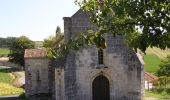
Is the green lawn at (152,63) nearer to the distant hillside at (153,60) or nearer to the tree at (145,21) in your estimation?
the distant hillside at (153,60)

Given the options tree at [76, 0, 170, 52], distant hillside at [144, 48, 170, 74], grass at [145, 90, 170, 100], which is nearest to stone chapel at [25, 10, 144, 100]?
grass at [145, 90, 170, 100]

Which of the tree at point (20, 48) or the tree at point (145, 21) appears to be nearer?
the tree at point (145, 21)

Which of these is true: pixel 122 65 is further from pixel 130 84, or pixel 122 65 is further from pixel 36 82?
pixel 36 82

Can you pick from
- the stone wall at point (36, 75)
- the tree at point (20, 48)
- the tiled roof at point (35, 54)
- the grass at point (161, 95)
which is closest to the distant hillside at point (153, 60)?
the tree at point (20, 48)

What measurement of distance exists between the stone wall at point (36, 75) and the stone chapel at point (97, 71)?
271 inches

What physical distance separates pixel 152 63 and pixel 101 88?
45.4m

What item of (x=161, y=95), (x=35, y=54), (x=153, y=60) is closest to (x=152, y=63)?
(x=153, y=60)

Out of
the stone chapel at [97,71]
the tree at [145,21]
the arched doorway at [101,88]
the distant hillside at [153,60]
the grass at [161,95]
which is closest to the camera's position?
the tree at [145,21]

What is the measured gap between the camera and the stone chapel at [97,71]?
24500mm

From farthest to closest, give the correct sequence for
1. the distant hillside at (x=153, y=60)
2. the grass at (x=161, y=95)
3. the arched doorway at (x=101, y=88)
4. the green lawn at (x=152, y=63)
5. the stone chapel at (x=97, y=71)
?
1. the distant hillside at (x=153, y=60)
2. the green lawn at (x=152, y=63)
3. the grass at (x=161, y=95)
4. the arched doorway at (x=101, y=88)
5. the stone chapel at (x=97, y=71)

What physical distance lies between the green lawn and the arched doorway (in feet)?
Result: 116

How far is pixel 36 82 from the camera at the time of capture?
3231cm

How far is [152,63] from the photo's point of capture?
229 feet

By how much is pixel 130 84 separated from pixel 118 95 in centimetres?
119
